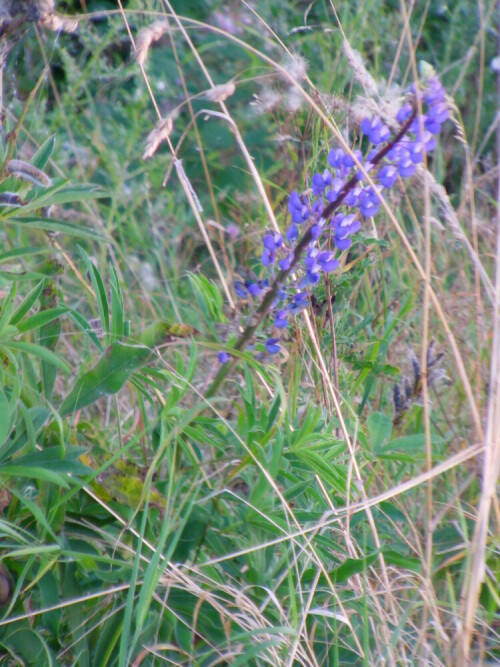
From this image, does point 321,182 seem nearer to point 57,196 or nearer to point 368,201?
point 368,201

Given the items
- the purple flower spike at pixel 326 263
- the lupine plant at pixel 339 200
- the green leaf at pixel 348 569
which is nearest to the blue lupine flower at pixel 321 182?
the lupine plant at pixel 339 200

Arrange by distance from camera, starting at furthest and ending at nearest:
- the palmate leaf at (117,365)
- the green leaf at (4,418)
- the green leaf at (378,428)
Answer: the green leaf at (378,428) → the palmate leaf at (117,365) → the green leaf at (4,418)

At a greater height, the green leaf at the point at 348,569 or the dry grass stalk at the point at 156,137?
the dry grass stalk at the point at 156,137

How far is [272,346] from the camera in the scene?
49.0 inches

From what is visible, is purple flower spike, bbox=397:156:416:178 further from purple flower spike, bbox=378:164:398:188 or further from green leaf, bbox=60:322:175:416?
green leaf, bbox=60:322:175:416

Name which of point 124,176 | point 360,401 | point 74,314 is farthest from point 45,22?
point 124,176

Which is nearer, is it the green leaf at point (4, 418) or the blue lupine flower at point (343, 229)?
the green leaf at point (4, 418)

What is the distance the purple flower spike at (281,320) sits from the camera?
4.03 feet

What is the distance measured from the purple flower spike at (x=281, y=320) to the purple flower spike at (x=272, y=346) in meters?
0.02

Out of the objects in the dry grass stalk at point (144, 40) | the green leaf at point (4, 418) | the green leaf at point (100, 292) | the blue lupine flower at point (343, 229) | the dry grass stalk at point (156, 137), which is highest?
the dry grass stalk at point (144, 40)

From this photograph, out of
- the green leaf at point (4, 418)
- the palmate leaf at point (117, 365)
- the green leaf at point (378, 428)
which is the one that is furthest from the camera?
the green leaf at point (378, 428)

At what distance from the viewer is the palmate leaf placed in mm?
1110

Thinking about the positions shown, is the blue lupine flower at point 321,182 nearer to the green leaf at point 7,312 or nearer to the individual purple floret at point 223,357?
the individual purple floret at point 223,357

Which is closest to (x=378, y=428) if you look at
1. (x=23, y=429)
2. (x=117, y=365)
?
(x=117, y=365)
